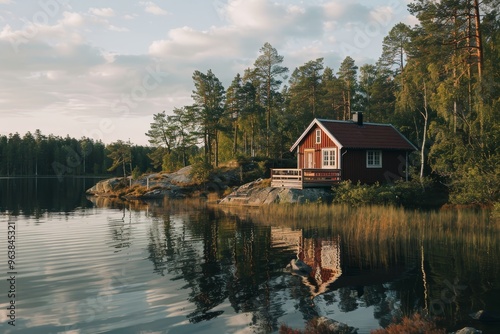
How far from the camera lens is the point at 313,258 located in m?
16.0

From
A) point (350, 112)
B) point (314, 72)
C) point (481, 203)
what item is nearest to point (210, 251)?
point (481, 203)

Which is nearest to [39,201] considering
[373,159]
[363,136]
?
[363,136]

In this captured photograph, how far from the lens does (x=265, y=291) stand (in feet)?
39.2

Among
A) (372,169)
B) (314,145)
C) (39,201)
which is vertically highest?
(314,145)

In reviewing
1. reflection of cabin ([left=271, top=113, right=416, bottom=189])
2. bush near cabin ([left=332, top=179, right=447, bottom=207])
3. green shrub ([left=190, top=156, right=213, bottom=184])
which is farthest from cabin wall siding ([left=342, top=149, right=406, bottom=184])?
green shrub ([left=190, top=156, right=213, bottom=184])

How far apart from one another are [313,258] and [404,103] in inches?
935

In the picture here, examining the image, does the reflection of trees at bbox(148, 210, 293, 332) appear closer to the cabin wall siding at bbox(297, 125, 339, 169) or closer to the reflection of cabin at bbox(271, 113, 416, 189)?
the reflection of cabin at bbox(271, 113, 416, 189)

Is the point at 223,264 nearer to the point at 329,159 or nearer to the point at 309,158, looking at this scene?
the point at 329,159

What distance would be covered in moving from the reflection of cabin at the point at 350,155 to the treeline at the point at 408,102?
8.86ft

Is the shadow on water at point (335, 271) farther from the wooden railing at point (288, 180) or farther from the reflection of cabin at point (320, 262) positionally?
the wooden railing at point (288, 180)

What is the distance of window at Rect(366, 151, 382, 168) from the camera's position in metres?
36.2

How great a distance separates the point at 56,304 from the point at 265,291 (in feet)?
18.9

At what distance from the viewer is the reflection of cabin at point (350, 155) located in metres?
35.0

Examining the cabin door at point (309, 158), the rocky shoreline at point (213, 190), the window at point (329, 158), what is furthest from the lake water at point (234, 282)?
the cabin door at point (309, 158)
